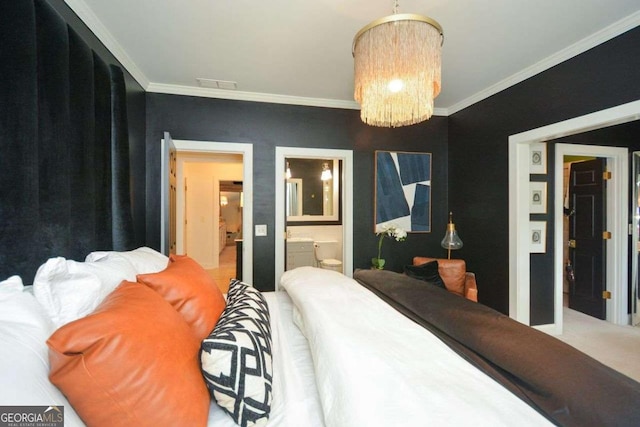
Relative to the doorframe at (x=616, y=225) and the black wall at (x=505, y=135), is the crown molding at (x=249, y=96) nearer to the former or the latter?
the black wall at (x=505, y=135)

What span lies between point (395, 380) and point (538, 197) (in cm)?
301

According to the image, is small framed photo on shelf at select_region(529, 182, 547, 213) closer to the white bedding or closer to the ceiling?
the ceiling

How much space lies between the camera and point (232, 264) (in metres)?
7.06

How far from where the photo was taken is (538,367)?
0.89 m

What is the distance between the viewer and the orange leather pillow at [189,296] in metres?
1.13

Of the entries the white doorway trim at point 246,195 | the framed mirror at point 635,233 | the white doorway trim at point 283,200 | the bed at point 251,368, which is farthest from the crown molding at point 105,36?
the framed mirror at point 635,233

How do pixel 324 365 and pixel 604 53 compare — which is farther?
pixel 604 53

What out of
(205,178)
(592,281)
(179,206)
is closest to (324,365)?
(179,206)

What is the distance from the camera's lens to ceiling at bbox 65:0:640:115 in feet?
5.94

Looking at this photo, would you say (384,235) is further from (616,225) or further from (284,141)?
(616,225)

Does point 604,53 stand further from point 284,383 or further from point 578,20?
point 284,383

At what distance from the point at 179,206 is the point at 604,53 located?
4.94 m

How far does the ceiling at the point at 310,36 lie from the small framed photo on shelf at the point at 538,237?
4.80 feet
